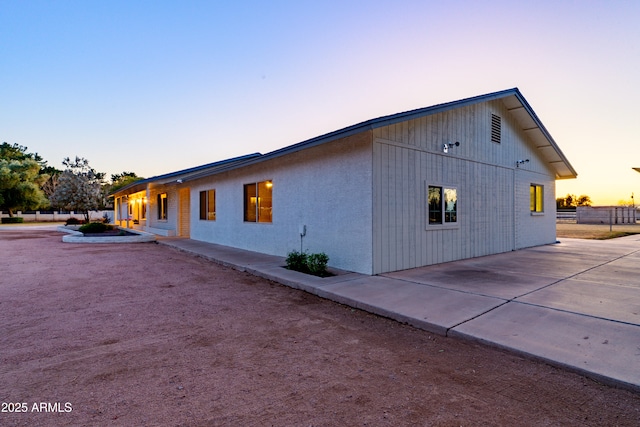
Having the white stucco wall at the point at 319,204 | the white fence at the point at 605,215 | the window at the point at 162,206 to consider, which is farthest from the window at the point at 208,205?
the white fence at the point at 605,215

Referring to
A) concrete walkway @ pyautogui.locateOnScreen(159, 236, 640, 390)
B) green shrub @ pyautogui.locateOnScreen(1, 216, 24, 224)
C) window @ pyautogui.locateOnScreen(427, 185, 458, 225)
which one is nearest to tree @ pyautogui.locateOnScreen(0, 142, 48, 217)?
green shrub @ pyautogui.locateOnScreen(1, 216, 24, 224)

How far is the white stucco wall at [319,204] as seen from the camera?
6.85 metres

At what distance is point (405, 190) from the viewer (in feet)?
24.0

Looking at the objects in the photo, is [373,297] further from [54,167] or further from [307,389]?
[54,167]

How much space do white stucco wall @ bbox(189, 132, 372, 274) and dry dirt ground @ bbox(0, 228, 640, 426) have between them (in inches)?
97.2

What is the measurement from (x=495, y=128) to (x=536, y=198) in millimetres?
4547

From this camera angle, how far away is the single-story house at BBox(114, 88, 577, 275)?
688cm

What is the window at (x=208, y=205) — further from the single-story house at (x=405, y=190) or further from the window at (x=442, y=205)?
the window at (x=442, y=205)

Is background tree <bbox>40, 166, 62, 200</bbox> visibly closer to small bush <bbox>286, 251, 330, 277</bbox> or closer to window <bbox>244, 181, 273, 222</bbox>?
window <bbox>244, 181, 273, 222</bbox>

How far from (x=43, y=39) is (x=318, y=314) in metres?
16.4

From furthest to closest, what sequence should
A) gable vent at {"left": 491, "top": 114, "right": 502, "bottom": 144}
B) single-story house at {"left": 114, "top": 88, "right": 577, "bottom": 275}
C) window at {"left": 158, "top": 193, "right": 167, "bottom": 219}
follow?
1. window at {"left": 158, "top": 193, "right": 167, "bottom": 219}
2. gable vent at {"left": 491, "top": 114, "right": 502, "bottom": 144}
3. single-story house at {"left": 114, "top": 88, "right": 577, "bottom": 275}

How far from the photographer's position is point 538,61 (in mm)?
10602

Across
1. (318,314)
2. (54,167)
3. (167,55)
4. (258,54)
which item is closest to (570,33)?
(258,54)

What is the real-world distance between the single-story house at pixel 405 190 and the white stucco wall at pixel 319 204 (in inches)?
1.1
